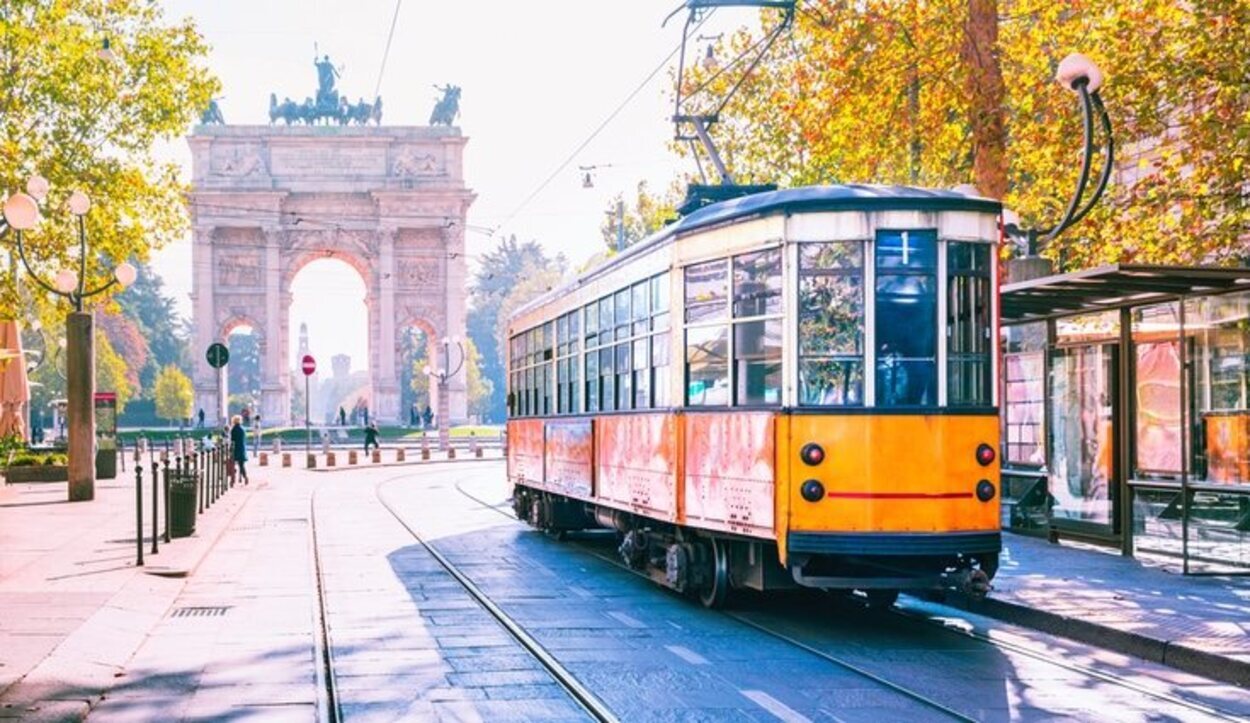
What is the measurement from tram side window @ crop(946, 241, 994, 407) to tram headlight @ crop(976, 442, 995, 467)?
30 cm

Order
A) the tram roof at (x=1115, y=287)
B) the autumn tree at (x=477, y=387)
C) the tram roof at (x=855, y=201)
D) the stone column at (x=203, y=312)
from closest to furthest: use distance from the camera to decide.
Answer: the tram roof at (x=855, y=201) → the tram roof at (x=1115, y=287) → the stone column at (x=203, y=312) → the autumn tree at (x=477, y=387)

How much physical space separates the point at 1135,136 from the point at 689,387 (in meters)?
9.95

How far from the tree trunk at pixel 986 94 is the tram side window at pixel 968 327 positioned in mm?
9995

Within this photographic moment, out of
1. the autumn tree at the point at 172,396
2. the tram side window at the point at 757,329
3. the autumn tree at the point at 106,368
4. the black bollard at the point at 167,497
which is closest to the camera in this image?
the tram side window at the point at 757,329

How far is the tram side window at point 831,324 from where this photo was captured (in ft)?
38.8

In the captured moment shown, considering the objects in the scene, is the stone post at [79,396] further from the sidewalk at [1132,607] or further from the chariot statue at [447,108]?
the chariot statue at [447,108]

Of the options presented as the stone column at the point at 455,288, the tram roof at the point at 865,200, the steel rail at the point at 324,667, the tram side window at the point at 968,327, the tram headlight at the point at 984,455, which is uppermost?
the stone column at the point at 455,288

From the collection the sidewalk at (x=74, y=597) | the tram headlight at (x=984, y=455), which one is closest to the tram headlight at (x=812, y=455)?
the tram headlight at (x=984, y=455)

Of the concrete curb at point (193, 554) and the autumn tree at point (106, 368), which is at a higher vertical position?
the autumn tree at point (106, 368)


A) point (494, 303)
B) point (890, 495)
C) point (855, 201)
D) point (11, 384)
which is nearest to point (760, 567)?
point (890, 495)

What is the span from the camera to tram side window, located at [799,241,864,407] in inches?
466

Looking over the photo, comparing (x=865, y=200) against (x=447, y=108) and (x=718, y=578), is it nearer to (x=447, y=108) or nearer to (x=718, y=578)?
(x=718, y=578)

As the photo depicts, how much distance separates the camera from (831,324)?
11.9m

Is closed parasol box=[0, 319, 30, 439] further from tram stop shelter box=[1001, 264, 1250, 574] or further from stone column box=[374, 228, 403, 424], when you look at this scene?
stone column box=[374, 228, 403, 424]
